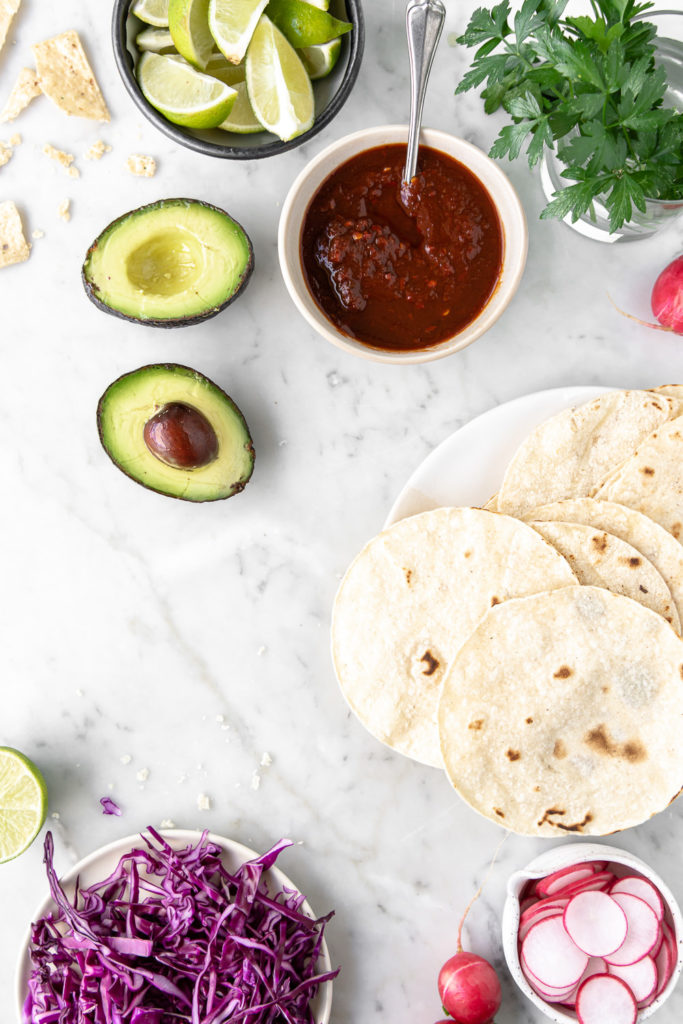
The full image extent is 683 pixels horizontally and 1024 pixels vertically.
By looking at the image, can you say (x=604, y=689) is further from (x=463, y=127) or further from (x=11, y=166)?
(x=11, y=166)

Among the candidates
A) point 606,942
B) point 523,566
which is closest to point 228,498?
point 523,566

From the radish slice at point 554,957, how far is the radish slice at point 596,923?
3 cm

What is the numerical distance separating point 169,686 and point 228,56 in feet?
4.91

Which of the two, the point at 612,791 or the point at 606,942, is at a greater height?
the point at 612,791

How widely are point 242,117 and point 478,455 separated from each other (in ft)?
3.15

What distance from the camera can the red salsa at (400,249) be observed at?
1.93 meters

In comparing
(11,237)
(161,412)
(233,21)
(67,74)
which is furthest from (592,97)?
(11,237)

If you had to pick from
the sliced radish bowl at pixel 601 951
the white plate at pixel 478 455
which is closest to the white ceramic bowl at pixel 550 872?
the sliced radish bowl at pixel 601 951

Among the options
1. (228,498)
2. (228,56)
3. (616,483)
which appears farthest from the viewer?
(228,498)

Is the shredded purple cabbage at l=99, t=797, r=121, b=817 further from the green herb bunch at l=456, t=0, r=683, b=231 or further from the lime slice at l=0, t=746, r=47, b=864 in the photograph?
the green herb bunch at l=456, t=0, r=683, b=231

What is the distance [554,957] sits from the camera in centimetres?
192

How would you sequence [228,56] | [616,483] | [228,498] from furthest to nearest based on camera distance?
[228,498] < [616,483] < [228,56]

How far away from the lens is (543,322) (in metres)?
2.18

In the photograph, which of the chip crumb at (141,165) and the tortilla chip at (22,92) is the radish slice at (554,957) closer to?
the chip crumb at (141,165)
